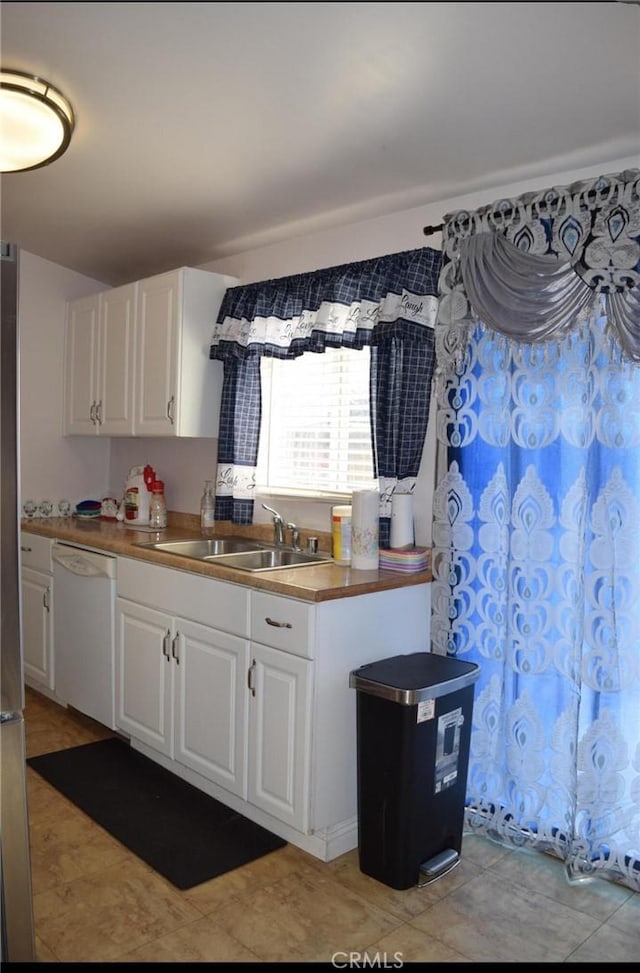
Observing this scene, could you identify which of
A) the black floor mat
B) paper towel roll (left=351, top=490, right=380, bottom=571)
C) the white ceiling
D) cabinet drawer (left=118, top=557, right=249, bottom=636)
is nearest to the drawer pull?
cabinet drawer (left=118, top=557, right=249, bottom=636)

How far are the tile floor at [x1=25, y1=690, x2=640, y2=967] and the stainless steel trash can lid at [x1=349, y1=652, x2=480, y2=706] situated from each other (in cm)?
60

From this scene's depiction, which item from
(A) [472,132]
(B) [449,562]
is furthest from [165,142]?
(B) [449,562]

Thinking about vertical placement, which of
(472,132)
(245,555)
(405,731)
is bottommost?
(405,731)

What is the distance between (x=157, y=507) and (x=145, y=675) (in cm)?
114

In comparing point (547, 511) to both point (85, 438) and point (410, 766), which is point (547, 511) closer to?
point (410, 766)

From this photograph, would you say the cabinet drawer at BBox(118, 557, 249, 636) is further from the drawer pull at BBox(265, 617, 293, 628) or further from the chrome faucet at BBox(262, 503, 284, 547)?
the chrome faucet at BBox(262, 503, 284, 547)

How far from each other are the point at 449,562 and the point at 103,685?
1.74 m

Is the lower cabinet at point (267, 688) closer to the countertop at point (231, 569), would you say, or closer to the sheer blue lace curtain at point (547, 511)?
the countertop at point (231, 569)

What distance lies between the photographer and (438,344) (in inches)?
105

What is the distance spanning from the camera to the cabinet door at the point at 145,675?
2.99 metres

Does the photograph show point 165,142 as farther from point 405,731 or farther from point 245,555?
point 405,731

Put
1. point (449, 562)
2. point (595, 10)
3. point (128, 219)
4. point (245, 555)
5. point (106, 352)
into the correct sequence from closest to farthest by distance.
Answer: point (595, 10) < point (449, 562) < point (245, 555) < point (128, 219) < point (106, 352)

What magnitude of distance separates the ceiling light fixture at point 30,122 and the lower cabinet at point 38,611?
1810mm

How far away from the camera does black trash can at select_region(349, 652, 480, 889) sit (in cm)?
223
